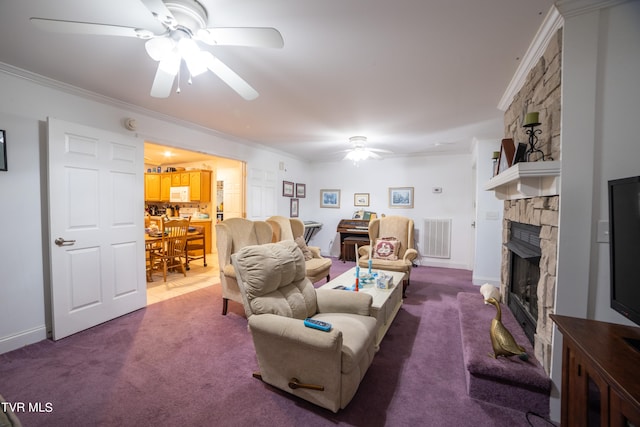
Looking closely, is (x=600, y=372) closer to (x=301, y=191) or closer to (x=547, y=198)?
(x=547, y=198)

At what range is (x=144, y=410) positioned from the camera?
1.62 m

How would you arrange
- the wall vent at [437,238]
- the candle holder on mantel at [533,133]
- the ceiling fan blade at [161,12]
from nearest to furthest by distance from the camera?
A: the ceiling fan blade at [161,12]
the candle holder on mantel at [533,133]
the wall vent at [437,238]

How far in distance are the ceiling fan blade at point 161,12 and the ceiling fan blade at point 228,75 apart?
236mm

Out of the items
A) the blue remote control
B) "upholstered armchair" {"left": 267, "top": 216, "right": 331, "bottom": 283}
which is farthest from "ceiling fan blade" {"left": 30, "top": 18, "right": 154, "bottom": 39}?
"upholstered armchair" {"left": 267, "top": 216, "right": 331, "bottom": 283}

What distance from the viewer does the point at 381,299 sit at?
2.54 metres

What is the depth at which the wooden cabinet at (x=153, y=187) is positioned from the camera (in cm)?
684

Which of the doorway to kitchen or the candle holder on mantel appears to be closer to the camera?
the candle holder on mantel

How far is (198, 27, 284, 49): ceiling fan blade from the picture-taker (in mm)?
1280

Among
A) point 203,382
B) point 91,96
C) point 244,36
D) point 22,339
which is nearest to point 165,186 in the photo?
point 91,96

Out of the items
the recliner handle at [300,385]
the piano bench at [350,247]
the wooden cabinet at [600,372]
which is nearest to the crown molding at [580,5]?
the wooden cabinet at [600,372]

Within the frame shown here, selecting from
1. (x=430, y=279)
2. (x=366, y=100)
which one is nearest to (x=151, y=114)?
(x=366, y=100)

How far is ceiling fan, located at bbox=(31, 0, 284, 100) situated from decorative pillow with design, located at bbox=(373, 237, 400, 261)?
3.20m

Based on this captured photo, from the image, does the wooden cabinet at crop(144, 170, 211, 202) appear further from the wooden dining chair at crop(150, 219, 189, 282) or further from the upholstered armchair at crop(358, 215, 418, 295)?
the upholstered armchair at crop(358, 215, 418, 295)

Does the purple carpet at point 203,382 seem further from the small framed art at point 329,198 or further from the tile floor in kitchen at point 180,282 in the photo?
the small framed art at point 329,198
